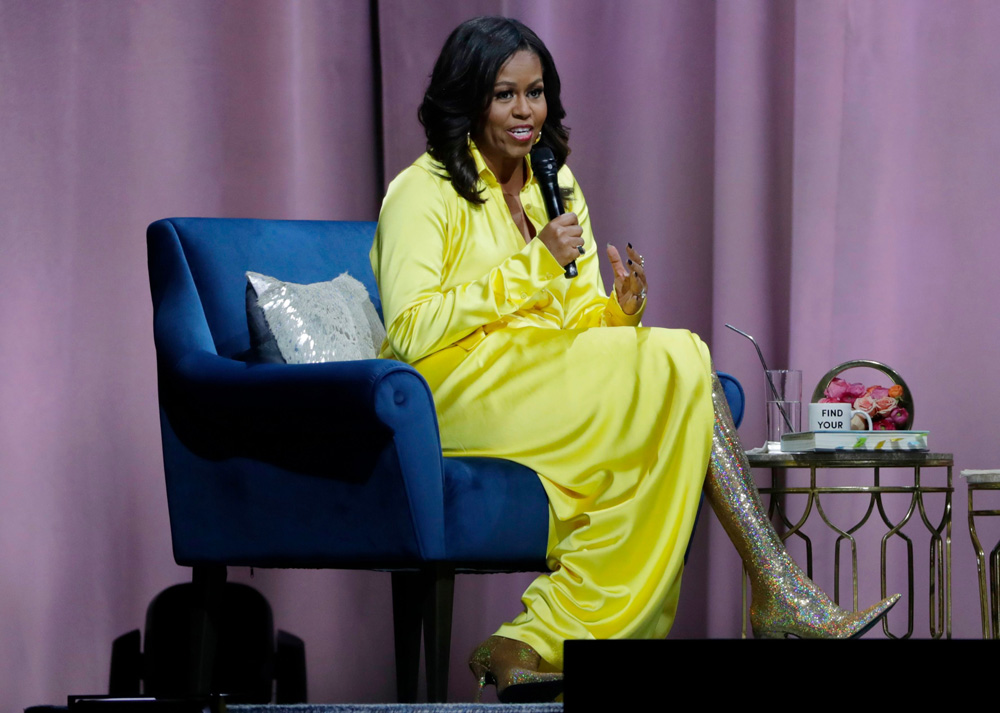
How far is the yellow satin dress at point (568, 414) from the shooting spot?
1690mm

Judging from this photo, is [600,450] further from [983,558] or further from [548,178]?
[983,558]

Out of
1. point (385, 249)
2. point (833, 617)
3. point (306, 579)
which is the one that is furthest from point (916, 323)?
point (306, 579)

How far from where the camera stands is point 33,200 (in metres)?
2.52

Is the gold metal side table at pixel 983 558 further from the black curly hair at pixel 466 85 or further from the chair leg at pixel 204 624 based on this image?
the chair leg at pixel 204 624

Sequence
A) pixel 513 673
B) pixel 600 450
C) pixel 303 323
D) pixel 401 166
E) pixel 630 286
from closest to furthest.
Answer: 1. pixel 513 673
2. pixel 600 450
3. pixel 303 323
4. pixel 630 286
5. pixel 401 166

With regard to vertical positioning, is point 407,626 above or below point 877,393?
below

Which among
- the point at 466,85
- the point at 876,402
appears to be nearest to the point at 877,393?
the point at 876,402

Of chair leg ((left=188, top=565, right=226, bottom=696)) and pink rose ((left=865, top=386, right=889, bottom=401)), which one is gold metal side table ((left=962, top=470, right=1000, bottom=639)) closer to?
pink rose ((left=865, top=386, right=889, bottom=401))

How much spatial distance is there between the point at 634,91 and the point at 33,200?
1387 millimetres

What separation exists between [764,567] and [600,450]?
306 millimetres

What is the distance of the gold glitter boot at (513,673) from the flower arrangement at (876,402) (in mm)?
786

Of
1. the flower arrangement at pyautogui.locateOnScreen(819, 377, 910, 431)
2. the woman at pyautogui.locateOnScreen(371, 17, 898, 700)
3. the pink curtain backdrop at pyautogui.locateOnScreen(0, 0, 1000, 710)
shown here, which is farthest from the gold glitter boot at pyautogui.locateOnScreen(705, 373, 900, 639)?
the pink curtain backdrop at pyautogui.locateOnScreen(0, 0, 1000, 710)

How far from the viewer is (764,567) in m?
1.74

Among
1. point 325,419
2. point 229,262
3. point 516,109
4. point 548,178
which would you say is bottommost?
point 325,419
